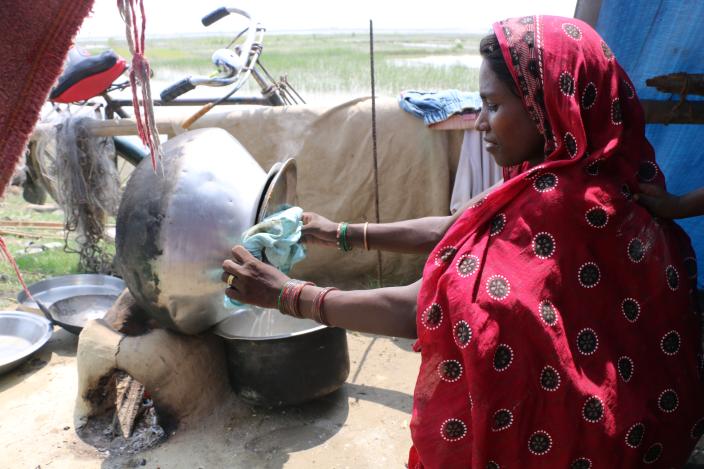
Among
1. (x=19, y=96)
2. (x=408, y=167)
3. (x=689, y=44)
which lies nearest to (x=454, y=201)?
(x=408, y=167)

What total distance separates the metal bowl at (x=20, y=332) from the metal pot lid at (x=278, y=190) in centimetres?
194

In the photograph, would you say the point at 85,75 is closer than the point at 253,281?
No

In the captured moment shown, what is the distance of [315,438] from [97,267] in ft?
9.08

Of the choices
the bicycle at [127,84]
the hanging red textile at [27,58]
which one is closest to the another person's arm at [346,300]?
the hanging red textile at [27,58]

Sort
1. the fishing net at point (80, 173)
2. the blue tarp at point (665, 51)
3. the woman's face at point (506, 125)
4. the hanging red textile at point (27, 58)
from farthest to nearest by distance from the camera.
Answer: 1. the fishing net at point (80, 173)
2. the blue tarp at point (665, 51)
3. the woman's face at point (506, 125)
4. the hanging red textile at point (27, 58)

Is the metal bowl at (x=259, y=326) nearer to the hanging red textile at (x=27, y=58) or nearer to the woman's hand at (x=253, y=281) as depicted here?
the woman's hand at (x=253, y=281)

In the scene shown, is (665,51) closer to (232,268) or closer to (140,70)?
(232,268)

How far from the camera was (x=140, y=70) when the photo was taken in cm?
120

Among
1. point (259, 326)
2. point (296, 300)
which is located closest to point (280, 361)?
point (259, 326)

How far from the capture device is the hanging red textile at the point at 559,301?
5.14 feet

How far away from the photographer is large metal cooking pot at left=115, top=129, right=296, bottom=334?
241cm

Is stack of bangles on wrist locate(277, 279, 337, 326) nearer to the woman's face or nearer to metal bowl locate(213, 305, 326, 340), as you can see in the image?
the woman's face

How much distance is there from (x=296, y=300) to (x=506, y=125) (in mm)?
809

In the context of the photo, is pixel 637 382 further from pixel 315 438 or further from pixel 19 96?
pixel 315 438
